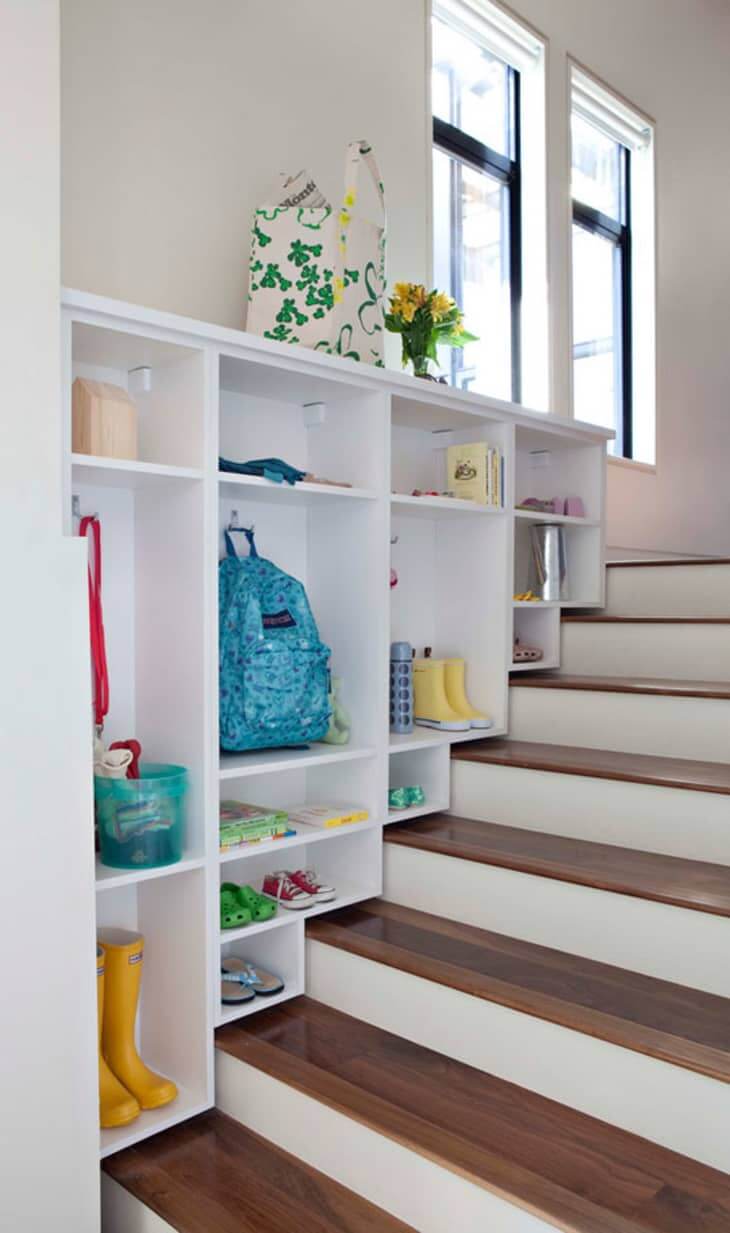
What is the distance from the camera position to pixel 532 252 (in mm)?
3721

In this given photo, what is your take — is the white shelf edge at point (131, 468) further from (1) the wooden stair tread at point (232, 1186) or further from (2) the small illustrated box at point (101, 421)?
(1) the wooden stair tread at point (232, 1186)

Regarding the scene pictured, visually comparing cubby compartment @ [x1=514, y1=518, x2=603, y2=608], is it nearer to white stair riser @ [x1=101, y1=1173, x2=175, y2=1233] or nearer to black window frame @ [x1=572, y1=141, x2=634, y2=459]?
black window frame @ [x1=572, y1=141, x2=634, y2=459]

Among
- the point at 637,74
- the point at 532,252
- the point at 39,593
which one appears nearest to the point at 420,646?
the point at 39,593

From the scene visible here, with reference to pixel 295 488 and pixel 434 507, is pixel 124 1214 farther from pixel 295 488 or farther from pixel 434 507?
pixel 434 507

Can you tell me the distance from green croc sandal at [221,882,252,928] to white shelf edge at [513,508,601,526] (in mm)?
1319

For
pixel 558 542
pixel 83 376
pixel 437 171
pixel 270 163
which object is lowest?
pixel 558 542

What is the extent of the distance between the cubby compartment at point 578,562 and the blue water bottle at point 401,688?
31.9 inches

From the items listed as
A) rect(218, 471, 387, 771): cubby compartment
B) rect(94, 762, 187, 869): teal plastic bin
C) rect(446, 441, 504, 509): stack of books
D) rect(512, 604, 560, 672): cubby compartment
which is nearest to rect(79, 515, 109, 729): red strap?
rect(94, 762, 187, 869): teal plastic bin

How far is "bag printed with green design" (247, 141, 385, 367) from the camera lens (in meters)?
2.22

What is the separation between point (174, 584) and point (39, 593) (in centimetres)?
46

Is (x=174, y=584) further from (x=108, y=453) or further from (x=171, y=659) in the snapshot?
(x=108, y=453)

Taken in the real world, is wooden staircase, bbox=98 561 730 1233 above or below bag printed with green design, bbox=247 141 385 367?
below

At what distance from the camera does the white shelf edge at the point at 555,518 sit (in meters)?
2.75

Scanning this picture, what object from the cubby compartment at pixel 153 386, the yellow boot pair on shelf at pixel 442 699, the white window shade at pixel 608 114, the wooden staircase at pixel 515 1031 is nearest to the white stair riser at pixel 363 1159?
the wooden staircase at pixel 515 1031
